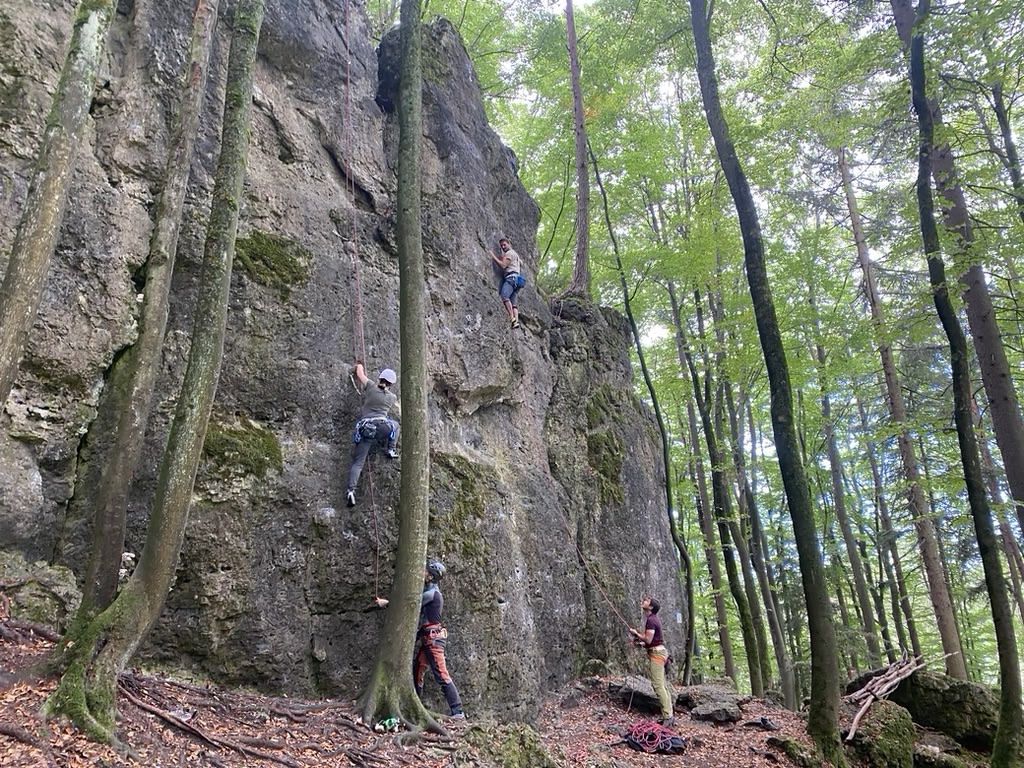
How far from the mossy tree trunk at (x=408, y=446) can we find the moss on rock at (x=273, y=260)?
1508 millimetres

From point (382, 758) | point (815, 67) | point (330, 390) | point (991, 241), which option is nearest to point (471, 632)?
point (382, 758)

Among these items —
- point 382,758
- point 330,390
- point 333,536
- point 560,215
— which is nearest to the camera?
point 382,758

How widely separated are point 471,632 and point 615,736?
8.08ft

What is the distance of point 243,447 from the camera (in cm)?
684

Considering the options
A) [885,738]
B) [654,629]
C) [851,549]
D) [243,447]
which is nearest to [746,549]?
[851,549]

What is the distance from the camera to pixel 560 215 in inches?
698

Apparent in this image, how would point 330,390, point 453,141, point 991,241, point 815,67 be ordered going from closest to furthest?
point 330,390, point 991,241, point 453,141, point 815,67

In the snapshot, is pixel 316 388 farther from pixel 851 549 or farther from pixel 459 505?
pixel 851 549

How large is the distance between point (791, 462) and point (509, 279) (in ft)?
19.3

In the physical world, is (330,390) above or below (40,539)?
above

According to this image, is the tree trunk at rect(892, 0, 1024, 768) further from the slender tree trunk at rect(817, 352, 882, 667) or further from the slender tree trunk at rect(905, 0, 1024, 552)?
the slender tree trunk at rect(817, 352, 882, 667)

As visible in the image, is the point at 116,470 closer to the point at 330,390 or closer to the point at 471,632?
the point at 330,390

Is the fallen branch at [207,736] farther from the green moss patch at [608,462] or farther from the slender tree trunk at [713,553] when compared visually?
the slender tree trunk at [713,553]

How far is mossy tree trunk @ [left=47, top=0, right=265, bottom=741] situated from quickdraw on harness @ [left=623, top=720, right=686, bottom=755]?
20.0 ft
